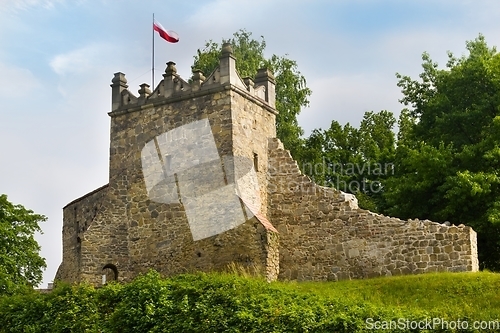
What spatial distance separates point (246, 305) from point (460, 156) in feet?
39.0

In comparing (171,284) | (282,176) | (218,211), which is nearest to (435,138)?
(282,176)

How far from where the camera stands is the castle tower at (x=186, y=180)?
23.6m

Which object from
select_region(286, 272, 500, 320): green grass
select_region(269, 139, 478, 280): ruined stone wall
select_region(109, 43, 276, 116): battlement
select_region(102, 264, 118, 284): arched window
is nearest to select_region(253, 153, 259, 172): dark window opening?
select_region(269, 139, 478, 280): ruined stone wall

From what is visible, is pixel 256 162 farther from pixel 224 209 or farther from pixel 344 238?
pixel 344 238

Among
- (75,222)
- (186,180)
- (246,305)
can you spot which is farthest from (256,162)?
(75,222)

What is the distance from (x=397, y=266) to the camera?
2306 cm

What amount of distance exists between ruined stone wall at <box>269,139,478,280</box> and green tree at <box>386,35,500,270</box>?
14.2 ft

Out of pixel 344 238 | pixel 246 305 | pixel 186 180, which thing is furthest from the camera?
pixel 186 180

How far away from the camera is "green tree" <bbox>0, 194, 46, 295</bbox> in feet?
99.4

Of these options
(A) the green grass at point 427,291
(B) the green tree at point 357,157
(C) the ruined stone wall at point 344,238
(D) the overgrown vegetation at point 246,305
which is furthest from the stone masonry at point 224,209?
(B) the green tree at point 357,157

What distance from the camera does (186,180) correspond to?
24562 mm

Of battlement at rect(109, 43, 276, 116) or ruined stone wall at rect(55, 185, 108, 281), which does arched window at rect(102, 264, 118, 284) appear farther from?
battlement at rect(109, 43, 276, 116)

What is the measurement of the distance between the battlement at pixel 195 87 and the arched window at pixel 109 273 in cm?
472

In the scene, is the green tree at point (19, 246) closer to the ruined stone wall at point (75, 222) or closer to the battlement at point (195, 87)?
the ruined stone wall at point (75, 222)
